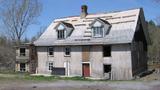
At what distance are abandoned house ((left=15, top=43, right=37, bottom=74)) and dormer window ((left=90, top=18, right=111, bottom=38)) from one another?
41.9ft

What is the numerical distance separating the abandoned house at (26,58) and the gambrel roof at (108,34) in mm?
3603

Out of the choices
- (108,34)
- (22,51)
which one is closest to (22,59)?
(22,51)

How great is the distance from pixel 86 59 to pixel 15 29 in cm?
2909

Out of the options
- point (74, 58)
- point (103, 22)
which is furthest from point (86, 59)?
point (103, 22)

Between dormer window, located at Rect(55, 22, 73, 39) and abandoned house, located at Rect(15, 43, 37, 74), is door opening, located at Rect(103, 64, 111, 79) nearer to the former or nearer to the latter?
dormer window, located at Rect(55, 22, 73, 39)

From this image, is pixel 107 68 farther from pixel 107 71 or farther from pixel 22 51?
pixel 22 51

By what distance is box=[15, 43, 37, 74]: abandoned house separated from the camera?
53.3 metres

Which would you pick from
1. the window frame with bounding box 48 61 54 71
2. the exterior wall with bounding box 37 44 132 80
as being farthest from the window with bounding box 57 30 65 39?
the window frame with bounding box 48 61 54 71

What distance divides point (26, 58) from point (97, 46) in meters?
15.8

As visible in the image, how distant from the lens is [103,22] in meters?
45.1

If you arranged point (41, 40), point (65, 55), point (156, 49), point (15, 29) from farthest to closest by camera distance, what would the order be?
1. point (156, 49)
2. point (15, 29)
3. point (41, 40)
4. point (65, 55)

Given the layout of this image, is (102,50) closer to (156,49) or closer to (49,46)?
(49,46)

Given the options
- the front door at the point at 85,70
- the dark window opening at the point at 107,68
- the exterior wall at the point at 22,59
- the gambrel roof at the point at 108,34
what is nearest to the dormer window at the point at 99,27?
the gambrel roof at the point at 108,34

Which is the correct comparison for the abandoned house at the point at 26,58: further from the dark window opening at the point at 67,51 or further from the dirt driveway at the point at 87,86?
the dirt driveway at the point at 87,86
